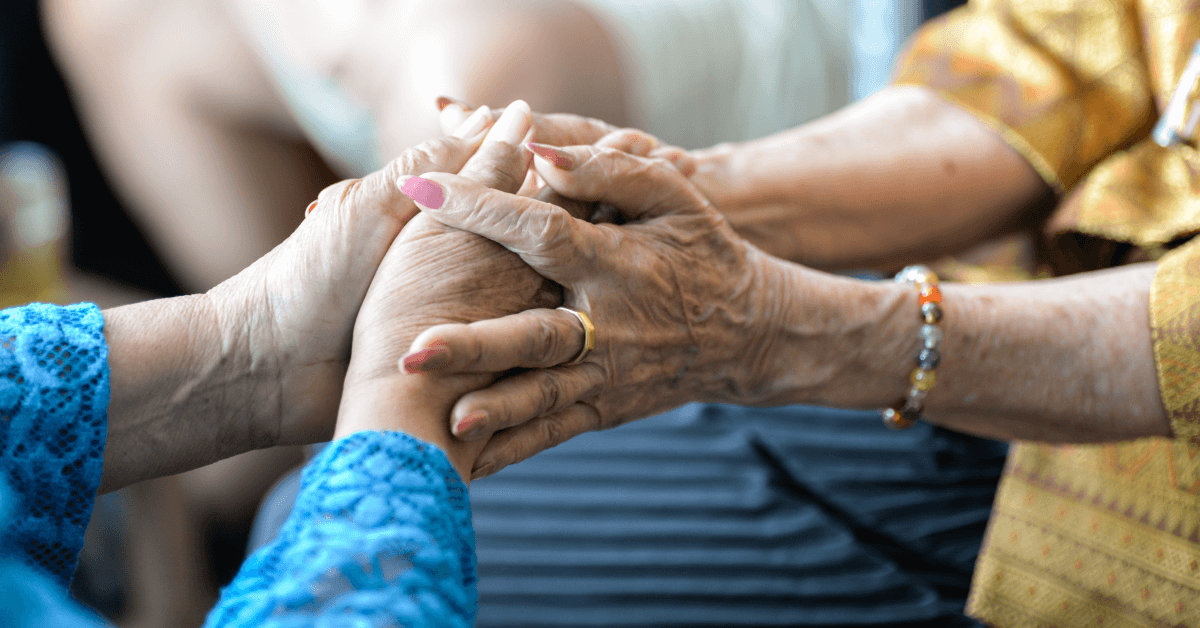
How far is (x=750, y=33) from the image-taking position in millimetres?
1343

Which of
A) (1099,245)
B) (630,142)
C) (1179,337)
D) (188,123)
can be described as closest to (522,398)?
(630,142)

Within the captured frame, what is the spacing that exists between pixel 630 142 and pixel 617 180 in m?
0.10

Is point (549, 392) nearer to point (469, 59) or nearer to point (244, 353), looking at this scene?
point (244, 353)

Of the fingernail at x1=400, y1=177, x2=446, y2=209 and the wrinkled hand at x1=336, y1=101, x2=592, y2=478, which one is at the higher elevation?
the fingernail at x1=400, y1=177, x2=446, y2=209

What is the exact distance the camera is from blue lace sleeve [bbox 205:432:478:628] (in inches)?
14.0

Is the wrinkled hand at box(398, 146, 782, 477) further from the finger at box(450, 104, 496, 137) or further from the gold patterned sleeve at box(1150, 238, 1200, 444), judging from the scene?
the gold patterned sleeve at box(1150, 238, 1200, 444)

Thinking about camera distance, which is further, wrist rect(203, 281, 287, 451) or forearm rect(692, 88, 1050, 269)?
forearm rect(692, 88, 1050, 269)

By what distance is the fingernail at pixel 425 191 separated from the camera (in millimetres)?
523

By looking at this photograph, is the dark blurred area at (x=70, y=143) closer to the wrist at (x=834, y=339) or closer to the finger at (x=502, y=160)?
the finger at (x=502, y=160)

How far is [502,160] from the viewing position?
57 cm

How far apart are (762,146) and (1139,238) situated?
15.1 inches

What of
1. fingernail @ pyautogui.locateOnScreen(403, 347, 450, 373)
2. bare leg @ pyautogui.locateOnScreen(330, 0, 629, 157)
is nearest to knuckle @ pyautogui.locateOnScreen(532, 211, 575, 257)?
fingernail @ pyautogui.locateOnScreen(403, 347, 450, 373)

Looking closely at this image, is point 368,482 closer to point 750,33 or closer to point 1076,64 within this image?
point 1076,64

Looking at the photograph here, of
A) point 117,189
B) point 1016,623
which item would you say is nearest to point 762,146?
point 1016,623
